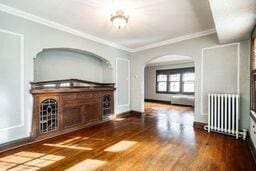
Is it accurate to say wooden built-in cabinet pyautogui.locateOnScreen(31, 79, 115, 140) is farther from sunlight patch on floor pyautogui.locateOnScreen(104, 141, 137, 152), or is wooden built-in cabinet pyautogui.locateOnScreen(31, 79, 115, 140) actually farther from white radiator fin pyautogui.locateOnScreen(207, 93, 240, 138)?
white radiator fin pyautogui.locateOnScreen(207, 93, 240, 138)

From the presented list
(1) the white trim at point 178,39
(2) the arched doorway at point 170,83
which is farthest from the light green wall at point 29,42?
(2) the arched doorway at point 170,83

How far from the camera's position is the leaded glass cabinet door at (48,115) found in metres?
3.11

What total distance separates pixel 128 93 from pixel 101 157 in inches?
141

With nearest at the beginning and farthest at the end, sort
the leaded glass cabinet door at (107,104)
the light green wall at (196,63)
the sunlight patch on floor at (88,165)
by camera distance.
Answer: the sunlight patch on floor at (88,165)
the light green wall at (196,63)
the leaded glass cabinet door at (107,104)

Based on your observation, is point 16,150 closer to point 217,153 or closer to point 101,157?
point 101,157

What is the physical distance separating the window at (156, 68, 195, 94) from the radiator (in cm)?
494

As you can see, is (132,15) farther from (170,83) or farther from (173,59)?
(170,83)

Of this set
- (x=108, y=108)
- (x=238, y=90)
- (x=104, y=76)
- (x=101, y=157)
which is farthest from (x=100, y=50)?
(x=238, y=90)

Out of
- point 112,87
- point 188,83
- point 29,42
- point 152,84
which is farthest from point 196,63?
point 152,84

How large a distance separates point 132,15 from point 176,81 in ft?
22.1

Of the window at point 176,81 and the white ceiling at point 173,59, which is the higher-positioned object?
the white ceiling at point 173,59

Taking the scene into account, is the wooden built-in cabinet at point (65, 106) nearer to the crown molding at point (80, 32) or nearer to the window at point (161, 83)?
the crown molding at point (80, 32)

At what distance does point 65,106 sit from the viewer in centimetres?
352

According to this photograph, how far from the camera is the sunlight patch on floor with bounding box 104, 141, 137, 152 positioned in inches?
105
